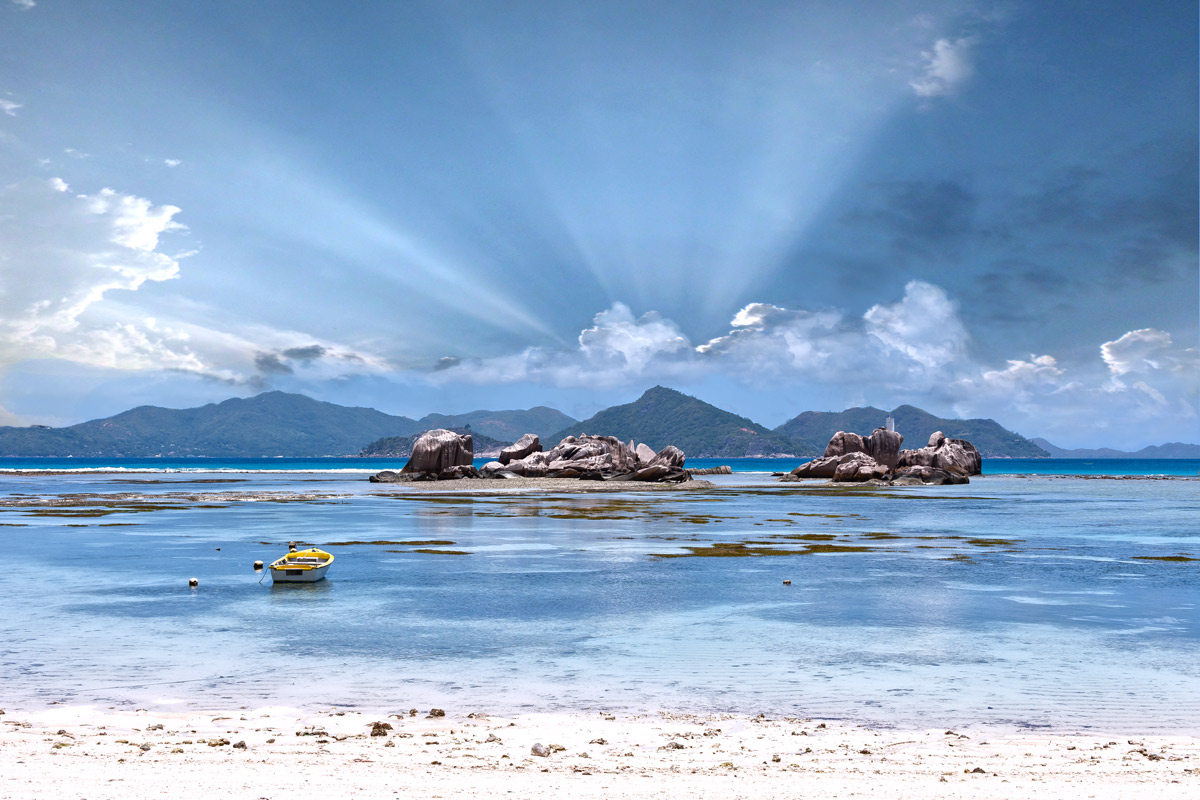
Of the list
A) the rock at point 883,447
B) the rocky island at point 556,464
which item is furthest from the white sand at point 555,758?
the rock at point 883,447

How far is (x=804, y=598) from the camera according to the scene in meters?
25.5

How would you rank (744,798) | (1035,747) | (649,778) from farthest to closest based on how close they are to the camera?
1. (1035,747)
2. (649,778)
3. (744,798)


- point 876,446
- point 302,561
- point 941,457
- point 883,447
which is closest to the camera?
point 302,561

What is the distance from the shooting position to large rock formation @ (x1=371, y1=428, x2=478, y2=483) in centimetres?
11119

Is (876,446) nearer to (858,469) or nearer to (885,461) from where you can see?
(885,461)

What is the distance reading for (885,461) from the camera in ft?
461

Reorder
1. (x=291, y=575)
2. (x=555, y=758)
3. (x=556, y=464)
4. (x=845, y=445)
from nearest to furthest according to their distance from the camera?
(x=555, y=758) < (x=291, y=575) < (x=556, y=464) < (x=845, y=445)

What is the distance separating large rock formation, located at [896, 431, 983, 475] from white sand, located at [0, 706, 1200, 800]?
136m

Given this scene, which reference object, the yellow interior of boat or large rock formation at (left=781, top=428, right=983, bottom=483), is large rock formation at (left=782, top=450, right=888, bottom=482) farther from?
the yellow interior of boat

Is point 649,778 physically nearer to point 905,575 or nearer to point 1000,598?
point 1000,598

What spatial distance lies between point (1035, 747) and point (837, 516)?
51.2m

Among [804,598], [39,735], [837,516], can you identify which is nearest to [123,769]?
[39,735]

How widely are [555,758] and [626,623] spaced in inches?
418

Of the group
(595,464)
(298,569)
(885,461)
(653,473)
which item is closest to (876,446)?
(885,461)
